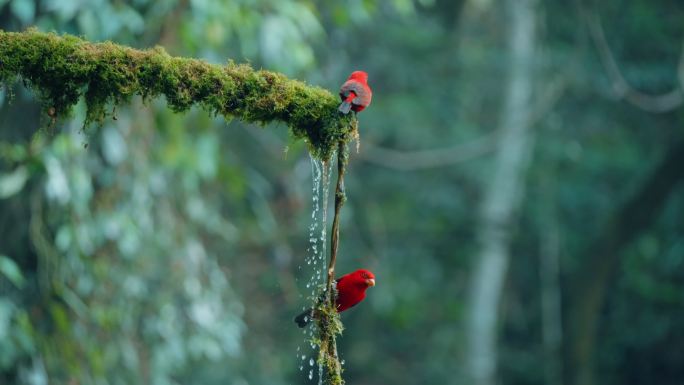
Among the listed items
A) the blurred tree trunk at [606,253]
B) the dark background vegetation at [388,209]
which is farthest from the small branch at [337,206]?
the blurred tree trunk at [606,253]

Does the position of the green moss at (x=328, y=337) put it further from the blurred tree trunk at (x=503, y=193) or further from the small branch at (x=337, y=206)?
the blurred tree trunk at (x=503, y=193)

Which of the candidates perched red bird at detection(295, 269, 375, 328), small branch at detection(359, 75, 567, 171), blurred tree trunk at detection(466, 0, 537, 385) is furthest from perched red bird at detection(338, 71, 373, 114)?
blurred tree trunk at detection(466, 0, 537, 385)

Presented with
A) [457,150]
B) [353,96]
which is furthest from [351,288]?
[457,150]

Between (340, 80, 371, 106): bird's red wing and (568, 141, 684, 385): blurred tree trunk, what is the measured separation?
693 centimetres

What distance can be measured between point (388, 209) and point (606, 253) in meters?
4.51

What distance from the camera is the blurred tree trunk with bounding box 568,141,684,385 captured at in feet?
30.8

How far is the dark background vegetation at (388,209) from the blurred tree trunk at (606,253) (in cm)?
3

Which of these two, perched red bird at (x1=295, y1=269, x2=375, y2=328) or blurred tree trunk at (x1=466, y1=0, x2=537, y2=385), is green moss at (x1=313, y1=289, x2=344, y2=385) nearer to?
perched red bird at (x1=295, y1=269, x2=375, y2=328)

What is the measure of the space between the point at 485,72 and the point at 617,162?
89.0 inches

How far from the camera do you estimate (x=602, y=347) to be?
554 inches

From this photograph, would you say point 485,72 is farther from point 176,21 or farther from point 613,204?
point 176,21

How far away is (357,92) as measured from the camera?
307 cm

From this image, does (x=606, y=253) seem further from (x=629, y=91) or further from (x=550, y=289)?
(x=550, y=289)

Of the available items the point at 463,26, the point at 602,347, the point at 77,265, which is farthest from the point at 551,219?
the point at 77,265
